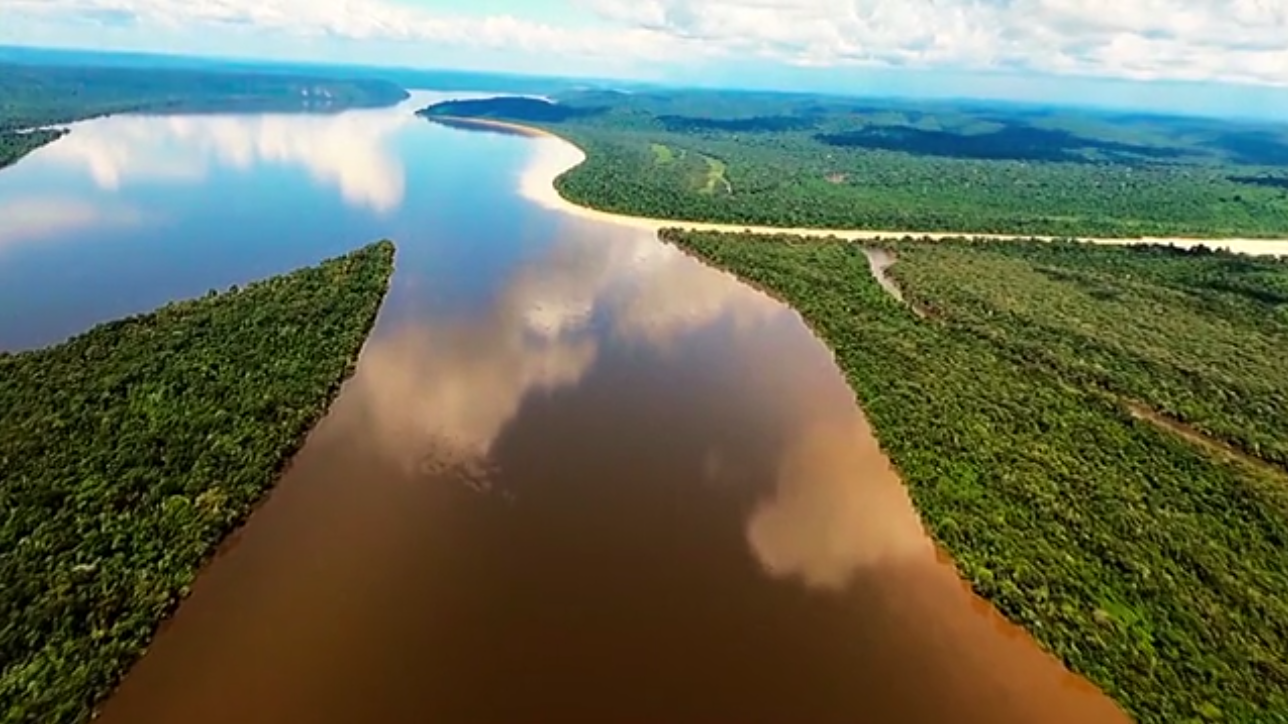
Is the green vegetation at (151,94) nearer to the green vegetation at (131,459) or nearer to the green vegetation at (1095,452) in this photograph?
the green vegetation at (131,459)

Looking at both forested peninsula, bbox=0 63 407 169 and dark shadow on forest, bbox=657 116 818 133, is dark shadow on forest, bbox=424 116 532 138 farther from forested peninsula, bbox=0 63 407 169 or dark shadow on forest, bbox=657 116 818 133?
dark shadow on forest, bbox=657 116 818 133

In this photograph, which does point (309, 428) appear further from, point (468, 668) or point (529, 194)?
point (529, 194)

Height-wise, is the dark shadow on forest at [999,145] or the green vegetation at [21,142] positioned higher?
the dark shadow on forest at [999,145]

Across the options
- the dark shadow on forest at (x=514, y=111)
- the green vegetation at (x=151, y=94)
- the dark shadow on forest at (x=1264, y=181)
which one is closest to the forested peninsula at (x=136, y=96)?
the green vegetation at (x=151, y=94)

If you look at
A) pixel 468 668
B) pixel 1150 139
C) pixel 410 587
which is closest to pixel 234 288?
pixel 410 587

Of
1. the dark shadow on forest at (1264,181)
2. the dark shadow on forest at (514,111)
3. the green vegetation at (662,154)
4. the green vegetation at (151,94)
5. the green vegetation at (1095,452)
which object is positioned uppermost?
the dark shadow on forest at (1264,181)
